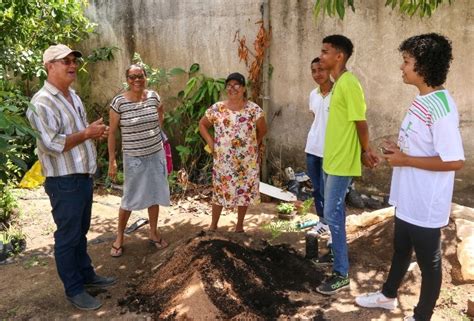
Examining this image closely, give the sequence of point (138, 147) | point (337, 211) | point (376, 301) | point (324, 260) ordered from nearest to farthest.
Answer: point (376, 301) < point (337, 211) < point (324, 260) < point (138, 147)

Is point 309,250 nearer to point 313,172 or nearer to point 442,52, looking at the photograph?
point 313,172

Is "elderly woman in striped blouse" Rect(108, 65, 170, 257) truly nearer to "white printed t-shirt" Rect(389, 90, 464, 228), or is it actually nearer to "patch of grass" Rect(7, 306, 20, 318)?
"patch of grass" Rect(7, 306, 20, 318)

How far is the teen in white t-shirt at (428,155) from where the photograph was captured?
254 cm

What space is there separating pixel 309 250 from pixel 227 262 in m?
0.89

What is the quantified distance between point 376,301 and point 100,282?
222cm

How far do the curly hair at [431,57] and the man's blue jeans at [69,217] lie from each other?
2.40m

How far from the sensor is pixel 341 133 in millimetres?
3262

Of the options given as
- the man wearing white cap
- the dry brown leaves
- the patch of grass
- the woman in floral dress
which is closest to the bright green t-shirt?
the woman in floral dress

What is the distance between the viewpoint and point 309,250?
4113mm

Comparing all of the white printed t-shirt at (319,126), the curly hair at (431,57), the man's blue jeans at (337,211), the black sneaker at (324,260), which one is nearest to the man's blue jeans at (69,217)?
the man's blue jeans at (337,211)

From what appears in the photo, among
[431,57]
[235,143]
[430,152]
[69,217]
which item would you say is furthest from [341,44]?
[69,217]

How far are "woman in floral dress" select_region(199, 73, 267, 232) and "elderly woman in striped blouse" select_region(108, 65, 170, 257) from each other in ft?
1.74

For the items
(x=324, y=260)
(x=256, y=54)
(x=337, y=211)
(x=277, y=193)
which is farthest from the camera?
(x=256, y=54)

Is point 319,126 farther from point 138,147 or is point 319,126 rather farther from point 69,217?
point 69,217
